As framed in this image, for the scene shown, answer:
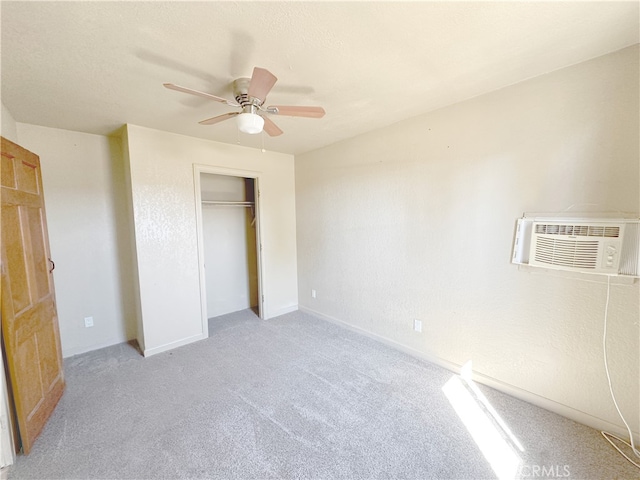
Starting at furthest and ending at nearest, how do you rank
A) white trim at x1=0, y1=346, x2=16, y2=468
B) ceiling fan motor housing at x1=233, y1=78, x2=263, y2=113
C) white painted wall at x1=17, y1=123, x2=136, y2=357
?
white painted wall at x1=17, y1=123, x2=136, y2=357
ceiling fan motor housing at x1=233, y1=78, x2=263, y2=113
white trim at x1=0, y1=346, x2=16, y2=468

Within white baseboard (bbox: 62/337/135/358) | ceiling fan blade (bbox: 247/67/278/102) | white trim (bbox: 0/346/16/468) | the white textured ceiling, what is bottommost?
white baseboard (bbox: 62/337/135/358)

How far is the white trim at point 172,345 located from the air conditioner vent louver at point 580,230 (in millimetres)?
3580

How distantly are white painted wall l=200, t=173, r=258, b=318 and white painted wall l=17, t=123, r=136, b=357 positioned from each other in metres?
1.00

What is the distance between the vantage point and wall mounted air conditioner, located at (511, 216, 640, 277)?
1561 millimetres

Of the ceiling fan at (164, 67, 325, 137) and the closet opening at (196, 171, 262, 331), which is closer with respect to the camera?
the ceiling fan at (164, 67, 325, 137)

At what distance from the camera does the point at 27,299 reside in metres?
1.79

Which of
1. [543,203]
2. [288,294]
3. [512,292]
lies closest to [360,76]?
[543,203]

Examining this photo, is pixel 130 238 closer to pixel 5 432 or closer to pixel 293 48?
pixel 5 432

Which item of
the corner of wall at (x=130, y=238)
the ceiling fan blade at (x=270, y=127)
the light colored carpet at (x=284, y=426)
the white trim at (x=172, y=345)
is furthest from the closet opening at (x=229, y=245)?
the ceiling fan blade at (x=270, y=127)

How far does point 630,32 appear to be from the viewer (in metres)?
1.41

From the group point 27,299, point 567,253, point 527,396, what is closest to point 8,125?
point 27,299

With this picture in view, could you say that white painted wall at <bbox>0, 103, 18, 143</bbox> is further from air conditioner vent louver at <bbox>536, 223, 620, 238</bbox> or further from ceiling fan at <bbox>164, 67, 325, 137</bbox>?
air conditioner vent louver at <bbox>536, 223, 620, 238</bbox>

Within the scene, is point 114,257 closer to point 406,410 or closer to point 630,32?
point 406,410

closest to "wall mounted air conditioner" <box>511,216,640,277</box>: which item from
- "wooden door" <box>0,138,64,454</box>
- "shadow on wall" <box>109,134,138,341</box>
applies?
"wooden door" <box>0,138,64,454</box>
